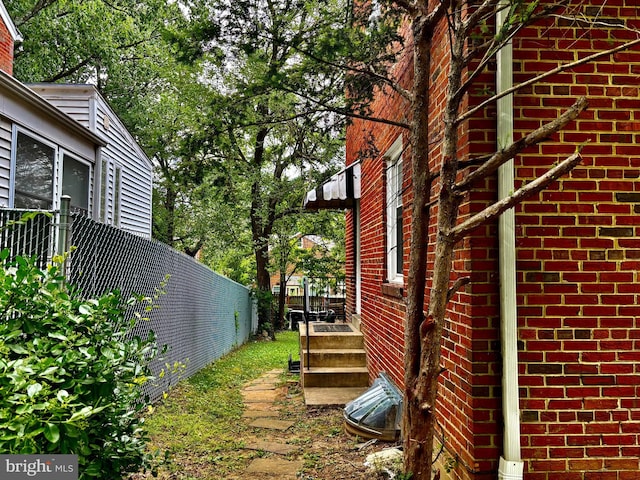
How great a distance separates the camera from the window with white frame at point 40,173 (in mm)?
7203

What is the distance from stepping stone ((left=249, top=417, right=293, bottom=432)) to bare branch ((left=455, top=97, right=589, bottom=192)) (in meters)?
4.10

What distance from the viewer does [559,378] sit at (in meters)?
2.91

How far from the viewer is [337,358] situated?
7.19 m

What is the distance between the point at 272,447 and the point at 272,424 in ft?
2.93

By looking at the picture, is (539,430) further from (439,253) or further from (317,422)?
(317,422)

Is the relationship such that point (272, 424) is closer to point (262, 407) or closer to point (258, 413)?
point (258, 413)

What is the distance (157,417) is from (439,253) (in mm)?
4145

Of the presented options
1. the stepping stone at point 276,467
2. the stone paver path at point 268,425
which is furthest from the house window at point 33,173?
the stepping stone at point 276,467

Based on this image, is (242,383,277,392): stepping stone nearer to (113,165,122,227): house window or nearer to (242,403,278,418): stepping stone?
(242,403,278,418): stepping stone

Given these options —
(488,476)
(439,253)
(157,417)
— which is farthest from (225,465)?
(439,253)

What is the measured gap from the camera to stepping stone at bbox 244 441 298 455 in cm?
469

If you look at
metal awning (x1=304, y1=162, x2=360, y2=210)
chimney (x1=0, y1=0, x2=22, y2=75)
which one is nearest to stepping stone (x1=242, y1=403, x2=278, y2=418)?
metal awning (x1=304, y1=162, x2=360, y2=210)

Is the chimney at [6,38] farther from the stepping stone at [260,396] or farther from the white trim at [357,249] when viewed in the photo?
the stepping stone at [260,396]

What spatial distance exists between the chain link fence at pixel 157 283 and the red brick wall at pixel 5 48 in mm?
6719
